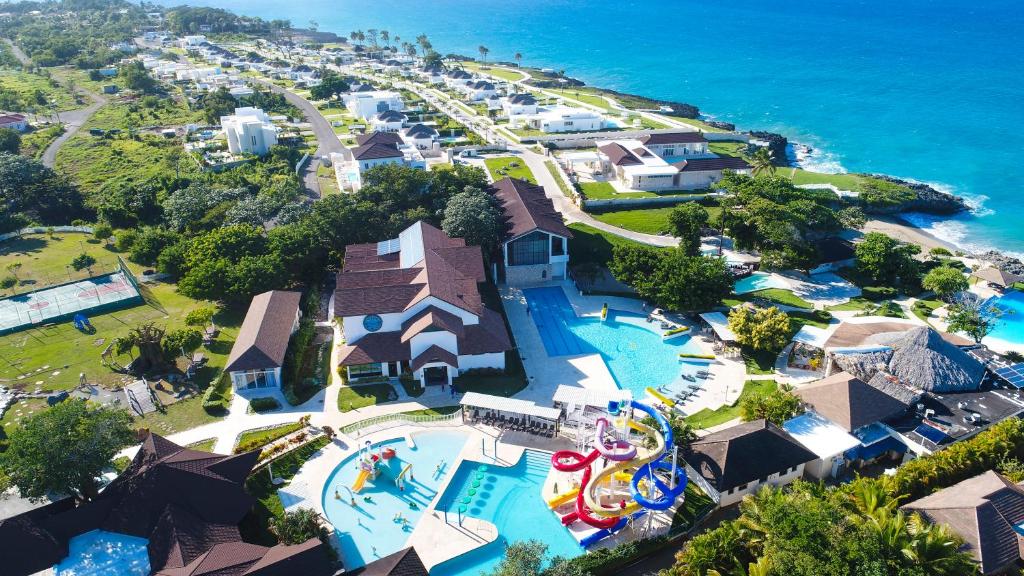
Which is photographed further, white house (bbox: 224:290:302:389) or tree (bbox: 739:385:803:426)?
white house (bbox: 224:290:302:389)

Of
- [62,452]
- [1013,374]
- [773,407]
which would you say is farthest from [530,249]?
[62,452]

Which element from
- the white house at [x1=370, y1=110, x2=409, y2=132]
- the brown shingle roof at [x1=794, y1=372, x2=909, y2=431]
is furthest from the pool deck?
Result: the white house at [x1=370, y1=110, x2=409, y2=132]

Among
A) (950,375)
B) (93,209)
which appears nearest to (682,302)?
(950,375)

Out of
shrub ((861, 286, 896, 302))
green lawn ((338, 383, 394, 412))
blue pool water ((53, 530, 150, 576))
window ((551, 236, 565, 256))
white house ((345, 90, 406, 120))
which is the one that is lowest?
blue pool water ((53, 530, 150, 576))

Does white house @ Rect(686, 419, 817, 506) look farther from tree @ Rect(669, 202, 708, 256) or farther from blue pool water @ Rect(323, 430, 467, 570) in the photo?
tree @ Rect(669, 202, 708, 256)

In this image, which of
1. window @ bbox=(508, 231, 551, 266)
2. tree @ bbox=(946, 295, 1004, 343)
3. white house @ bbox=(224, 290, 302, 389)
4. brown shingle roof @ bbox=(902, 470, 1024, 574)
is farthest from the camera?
window @ bbox=(508, 231, 551, 266)

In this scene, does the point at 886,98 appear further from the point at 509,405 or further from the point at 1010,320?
the point at 509,405
